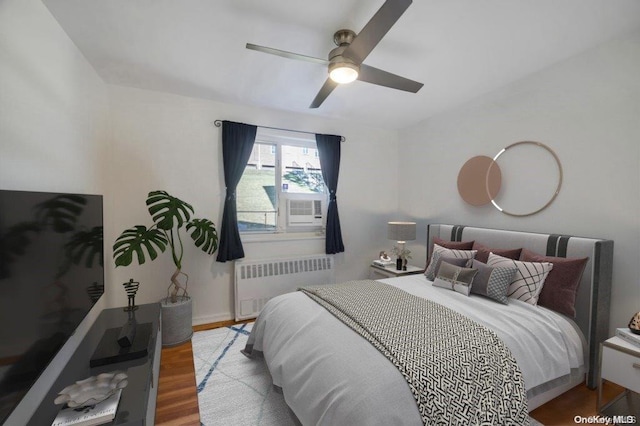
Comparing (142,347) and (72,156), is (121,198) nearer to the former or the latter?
(72,156)

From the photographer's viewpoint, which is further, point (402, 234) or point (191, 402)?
point (402, 234)

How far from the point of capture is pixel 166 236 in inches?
102

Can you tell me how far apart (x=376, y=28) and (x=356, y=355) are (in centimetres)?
169

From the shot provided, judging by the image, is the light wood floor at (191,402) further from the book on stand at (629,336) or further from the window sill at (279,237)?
the window sill at (279,237)

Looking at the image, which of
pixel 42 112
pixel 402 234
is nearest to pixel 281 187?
pixel 402 234

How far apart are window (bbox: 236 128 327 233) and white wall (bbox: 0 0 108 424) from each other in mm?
1542

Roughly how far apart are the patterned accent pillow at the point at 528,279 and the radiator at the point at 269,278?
80.9 inches

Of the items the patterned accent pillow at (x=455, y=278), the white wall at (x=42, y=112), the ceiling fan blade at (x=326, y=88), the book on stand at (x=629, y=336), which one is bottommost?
the book on stand at (x=629, y=336)

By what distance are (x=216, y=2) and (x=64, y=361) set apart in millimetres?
2377

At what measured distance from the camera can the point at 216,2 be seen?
160cm

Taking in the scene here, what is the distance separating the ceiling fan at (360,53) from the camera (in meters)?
1.31

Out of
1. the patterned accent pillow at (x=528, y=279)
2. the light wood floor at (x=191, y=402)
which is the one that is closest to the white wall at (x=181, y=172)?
the light wood floor at (x=191, y=402)

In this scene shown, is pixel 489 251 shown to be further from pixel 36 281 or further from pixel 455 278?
pixel 36 281

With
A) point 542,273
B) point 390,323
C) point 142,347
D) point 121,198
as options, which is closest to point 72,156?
point 121,198
